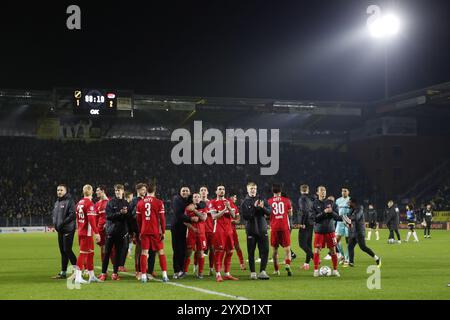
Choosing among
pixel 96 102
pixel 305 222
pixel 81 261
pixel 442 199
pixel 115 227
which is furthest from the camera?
pixel 442 199

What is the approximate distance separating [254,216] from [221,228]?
0.83 metres

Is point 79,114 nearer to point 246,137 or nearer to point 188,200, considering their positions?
point 188,200

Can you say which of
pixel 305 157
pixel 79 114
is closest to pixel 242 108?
pixel 305 157

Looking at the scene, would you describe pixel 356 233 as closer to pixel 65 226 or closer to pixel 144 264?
pixel 144 264

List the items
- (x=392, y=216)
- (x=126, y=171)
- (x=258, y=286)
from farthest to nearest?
(x=126, y=171) → (x=392, y=216) → (x=258, y=286)

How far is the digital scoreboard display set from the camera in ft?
119

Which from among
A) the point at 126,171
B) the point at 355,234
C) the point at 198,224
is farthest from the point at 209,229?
the point at 126,171

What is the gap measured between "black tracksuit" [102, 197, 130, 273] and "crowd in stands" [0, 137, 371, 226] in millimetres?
37565

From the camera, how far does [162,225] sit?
14.9 meters

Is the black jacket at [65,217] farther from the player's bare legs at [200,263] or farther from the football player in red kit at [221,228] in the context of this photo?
the football player in red kit at [221,228]

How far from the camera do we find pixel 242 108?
55.1 m

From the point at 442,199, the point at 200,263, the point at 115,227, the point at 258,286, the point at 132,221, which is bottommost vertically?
A: the point at 258,286

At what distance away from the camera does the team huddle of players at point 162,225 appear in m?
14.7
